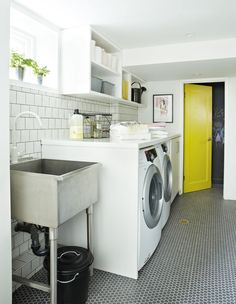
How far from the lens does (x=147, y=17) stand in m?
2.44

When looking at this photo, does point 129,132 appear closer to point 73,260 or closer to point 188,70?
point 73,260

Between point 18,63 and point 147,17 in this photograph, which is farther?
point 147,17

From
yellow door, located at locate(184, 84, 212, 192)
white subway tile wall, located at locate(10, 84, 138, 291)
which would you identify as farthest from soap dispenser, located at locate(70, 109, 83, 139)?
yellow door, located at locate(184, 84, 212, 192)

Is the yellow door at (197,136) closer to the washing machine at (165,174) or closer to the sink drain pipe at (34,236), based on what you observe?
the washing machine at (165,174)

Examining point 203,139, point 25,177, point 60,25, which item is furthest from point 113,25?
point 203,139

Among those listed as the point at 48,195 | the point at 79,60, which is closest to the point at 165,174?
the point at 79,60

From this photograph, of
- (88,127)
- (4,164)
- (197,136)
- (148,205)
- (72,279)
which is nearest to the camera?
Answer: (4,164)

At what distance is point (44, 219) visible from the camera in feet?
5.27

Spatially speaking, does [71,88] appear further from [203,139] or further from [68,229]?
[203,139]

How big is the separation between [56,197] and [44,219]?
0.16 metres

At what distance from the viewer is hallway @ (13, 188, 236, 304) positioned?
6.33 ft

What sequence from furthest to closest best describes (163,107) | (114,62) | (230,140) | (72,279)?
(163,107) → (230,140) → (114,62) → (72,279)

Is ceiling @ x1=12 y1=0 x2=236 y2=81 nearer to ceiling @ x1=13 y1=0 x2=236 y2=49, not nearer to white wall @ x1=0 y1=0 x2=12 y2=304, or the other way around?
ceiling @ x1=13 y1=0 x2=236 y2=49

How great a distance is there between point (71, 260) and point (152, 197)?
1.01 meters
